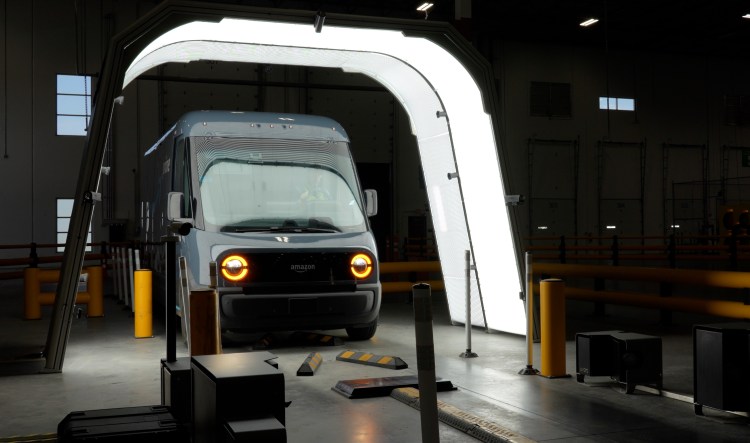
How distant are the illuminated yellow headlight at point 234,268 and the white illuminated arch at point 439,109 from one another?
2.39 m

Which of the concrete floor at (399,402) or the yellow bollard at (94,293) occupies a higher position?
the yellow bollard at (94,293)

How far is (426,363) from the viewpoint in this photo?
3824 millimetres

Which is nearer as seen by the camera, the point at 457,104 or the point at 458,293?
the point at 457,104

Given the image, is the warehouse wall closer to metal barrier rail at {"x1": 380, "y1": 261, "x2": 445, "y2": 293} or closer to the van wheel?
metal barrier rail at {"x1": 380, "y1": 261, "x2": 445, "y2": 293}

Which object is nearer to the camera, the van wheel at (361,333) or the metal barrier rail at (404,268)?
the van wheel at (361,333)

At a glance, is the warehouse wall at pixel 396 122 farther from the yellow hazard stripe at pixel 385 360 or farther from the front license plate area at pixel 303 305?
the yellow hazard stripe at pixel 385 360

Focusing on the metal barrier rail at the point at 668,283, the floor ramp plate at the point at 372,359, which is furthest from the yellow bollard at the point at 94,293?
the metal barrier rail at the point at 668,283

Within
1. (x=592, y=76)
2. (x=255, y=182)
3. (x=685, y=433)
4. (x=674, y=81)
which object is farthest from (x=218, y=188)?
(x=674, y=81)

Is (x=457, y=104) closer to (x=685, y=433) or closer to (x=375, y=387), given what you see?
(x=375, y=387)

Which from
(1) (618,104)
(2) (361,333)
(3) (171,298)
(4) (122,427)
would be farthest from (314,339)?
(1) (618,104)

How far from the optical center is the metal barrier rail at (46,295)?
42.2 ft

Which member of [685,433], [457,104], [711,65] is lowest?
[685,433]

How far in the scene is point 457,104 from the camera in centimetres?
1019

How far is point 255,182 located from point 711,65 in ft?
102
